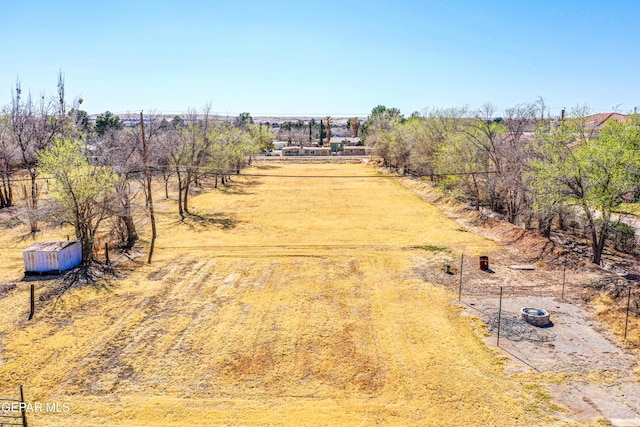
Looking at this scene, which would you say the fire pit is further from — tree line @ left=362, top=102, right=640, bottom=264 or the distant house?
the distant house

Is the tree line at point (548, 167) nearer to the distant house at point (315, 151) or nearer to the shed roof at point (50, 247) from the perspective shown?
the shed roof at point (50, 247)

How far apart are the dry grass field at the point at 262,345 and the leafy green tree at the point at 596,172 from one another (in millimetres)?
5310

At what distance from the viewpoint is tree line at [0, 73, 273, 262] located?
2102cm

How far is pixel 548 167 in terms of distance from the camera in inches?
814

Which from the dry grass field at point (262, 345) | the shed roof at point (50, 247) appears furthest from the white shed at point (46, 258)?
the dry grass field at point (262, 345)

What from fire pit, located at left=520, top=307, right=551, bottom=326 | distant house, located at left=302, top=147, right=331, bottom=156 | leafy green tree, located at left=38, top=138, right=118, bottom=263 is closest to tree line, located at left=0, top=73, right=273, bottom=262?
leafy green tree, located at left=38, top=138, right=118, bottom=263

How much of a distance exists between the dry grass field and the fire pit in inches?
82.5

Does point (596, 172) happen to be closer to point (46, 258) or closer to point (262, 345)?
point (262, 345)

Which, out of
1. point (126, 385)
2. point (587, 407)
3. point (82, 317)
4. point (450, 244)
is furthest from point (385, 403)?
Answer: point (450, 244)

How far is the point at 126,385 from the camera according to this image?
11.4 meters

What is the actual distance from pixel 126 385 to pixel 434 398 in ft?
26.5

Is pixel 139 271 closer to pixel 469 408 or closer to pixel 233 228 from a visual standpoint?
pixel 233 228

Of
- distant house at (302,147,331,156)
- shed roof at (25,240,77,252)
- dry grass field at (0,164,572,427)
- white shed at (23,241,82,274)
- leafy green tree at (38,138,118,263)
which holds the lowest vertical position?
dry grass field at (0,164,572,427)

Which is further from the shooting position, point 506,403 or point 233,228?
point 233,228
